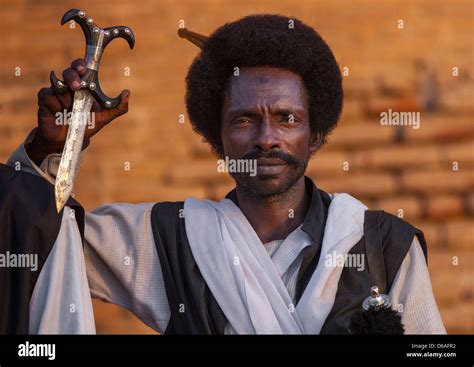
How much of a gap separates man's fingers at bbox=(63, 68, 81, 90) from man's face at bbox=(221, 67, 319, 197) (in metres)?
0.59

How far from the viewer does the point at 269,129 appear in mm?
5188

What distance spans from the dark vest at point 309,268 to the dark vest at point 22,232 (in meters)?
0.37

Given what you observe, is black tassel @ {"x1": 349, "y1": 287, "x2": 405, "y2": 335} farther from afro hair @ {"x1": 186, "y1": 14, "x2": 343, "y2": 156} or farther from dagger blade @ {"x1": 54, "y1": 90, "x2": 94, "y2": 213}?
dagger blade @ {"x1": 54, "y1": 90, "x2": 94, "y2": 213}

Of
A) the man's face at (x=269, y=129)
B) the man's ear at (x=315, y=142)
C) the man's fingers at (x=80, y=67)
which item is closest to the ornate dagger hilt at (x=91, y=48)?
the man's fingers at (x=80, y=67)

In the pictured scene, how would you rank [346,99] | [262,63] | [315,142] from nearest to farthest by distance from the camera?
[262,63] < [315,142] < [346,99]

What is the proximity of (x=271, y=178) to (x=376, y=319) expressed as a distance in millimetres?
592

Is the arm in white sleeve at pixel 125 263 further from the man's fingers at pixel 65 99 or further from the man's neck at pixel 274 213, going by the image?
the man's neck at pixel 274 213

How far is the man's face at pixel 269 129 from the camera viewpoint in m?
5.18

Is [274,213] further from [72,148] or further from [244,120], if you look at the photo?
[72,148]

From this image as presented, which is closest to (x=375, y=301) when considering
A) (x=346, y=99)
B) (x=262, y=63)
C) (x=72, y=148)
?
(x=262, y=63)

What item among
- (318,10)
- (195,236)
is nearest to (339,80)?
(195,236)

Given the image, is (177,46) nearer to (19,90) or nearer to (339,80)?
(19,90)

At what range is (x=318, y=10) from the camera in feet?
25.0

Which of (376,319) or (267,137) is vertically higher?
(267,137)
